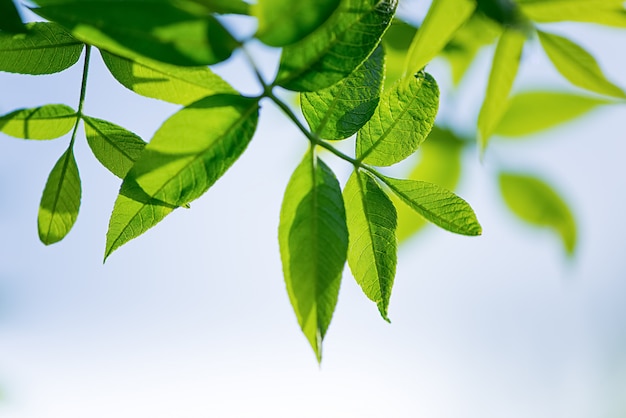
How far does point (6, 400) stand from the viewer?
121cm

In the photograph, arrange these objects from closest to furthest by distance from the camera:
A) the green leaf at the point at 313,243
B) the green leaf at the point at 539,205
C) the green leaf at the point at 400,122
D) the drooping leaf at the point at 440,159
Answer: the green leaf at the point at 313,243 < the green leaf at the point at 400,122 < the green leaf at the point at 539,205 < the drooping leaf at the point at 440,159

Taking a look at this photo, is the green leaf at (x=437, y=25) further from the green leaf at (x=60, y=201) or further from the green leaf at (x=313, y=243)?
the green leaf at (x=60, y=201)

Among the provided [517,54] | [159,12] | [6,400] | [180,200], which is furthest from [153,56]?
[6,400]

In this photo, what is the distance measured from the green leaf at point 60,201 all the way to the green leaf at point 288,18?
286mm

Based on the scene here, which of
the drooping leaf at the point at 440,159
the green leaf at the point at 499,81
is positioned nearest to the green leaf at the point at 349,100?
the green leaf at the point at 499,81

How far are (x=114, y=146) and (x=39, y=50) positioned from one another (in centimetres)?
11

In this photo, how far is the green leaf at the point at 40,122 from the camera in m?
0.55

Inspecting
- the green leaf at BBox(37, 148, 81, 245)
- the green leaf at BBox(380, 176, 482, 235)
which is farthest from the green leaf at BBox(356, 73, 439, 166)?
the green leaf at BBox(37, 148, 81, 245)

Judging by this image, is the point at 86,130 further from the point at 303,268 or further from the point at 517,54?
the point at 517,54

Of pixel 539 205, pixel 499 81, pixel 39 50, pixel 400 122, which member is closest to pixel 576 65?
pixel 499 81

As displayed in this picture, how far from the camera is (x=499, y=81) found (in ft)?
2.12

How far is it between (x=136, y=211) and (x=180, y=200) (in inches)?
1.4

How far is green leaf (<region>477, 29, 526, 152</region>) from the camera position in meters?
0.64

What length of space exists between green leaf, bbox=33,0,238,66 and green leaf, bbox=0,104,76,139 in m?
0.18
